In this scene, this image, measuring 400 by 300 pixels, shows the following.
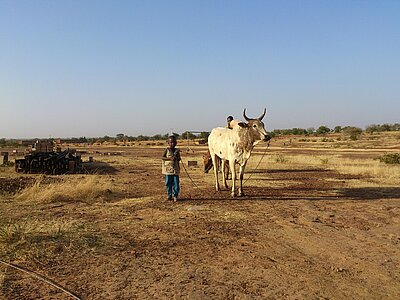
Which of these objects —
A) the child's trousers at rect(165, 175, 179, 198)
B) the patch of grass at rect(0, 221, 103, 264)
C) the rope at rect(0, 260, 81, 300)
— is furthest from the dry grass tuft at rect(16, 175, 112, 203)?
the rope at rect(0, 260, 81, 300)

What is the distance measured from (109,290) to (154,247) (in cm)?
189

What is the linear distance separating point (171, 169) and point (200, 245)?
4508mm

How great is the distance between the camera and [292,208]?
34.1 feet

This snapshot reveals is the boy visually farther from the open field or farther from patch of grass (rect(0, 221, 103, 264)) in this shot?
patch of grass (rect(0, 221, 103, 264))

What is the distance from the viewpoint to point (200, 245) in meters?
7.03

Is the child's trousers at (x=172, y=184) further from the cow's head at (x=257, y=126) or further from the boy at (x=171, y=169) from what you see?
the cow's head at (x=257, y=126)

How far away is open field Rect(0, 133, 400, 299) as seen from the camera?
5.14 metres

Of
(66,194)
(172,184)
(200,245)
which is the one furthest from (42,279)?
(66,194)

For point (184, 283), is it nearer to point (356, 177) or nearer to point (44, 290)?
point (44, 290)

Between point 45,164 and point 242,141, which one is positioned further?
point 45,164

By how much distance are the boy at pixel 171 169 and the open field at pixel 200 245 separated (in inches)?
16.3

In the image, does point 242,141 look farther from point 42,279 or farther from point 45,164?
point 45,164

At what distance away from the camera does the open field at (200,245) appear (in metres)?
5.14

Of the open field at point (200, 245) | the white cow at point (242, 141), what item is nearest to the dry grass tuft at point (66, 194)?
the open field at point (200, 245)
